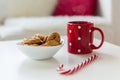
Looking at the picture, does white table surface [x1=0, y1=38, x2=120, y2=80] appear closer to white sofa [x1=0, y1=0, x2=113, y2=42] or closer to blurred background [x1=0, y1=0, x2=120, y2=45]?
white sofa [x1=0, y1=0, x2=113, y2=42]

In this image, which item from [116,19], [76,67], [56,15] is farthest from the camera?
[56,15]

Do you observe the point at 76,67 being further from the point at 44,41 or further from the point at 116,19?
the point at 116,19

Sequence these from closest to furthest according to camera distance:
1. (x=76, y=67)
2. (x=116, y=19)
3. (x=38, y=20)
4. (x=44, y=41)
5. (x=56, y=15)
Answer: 1. (x=76, y=67)
2. (x=44, y=41)
3. (x=38, y=20)
4. (x=116, y=19)
5. (x=56, y=15)

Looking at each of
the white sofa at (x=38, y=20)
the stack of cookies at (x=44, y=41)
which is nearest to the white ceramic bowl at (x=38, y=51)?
the stack of cookies at (x=44, y=41)

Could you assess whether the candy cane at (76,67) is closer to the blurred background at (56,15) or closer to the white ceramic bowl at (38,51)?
the white ceramic bowl at (38,51)

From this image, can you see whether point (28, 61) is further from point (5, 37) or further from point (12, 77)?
point (5, 37)

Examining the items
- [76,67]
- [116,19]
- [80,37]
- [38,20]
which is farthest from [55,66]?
[116,19]

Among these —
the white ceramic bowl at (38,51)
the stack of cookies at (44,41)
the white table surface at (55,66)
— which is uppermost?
the stack of cookies at (44,41)
